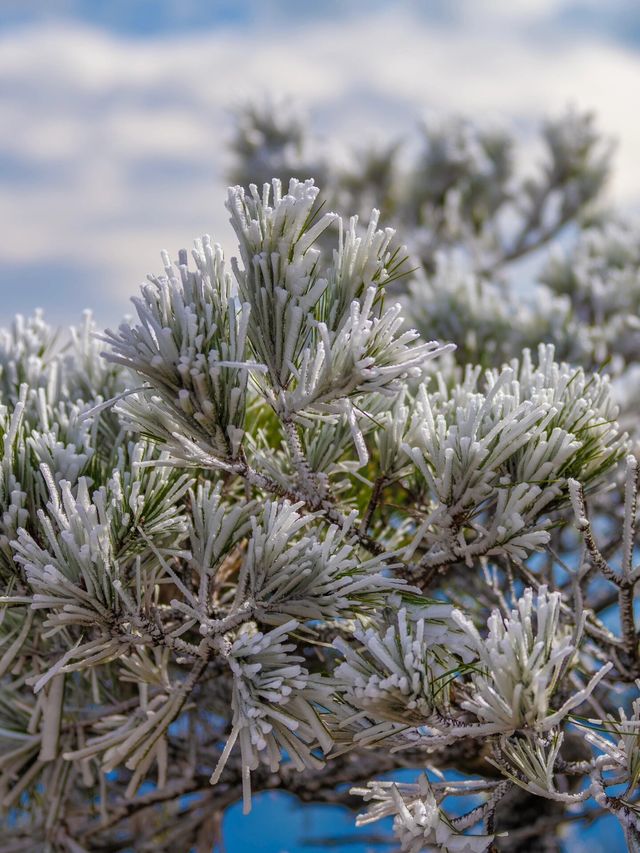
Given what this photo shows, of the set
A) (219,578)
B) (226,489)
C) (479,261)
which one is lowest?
Answer: (219,578)

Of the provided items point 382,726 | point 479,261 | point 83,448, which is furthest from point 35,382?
point 479,261

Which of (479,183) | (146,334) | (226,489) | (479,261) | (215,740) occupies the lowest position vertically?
(215,740)

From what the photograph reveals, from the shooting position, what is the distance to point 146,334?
31.0 inches

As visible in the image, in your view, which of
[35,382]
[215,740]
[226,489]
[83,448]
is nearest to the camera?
[83,448]

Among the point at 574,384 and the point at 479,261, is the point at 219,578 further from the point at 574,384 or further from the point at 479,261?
the point at 479,261

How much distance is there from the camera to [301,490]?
3.01ft

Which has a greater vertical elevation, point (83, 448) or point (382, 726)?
point (83, 448)

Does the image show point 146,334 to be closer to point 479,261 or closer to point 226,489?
point 226,489

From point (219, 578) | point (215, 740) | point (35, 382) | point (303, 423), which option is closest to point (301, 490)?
point (303, 423)

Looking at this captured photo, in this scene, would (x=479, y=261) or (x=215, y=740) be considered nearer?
(x=215, y=740)

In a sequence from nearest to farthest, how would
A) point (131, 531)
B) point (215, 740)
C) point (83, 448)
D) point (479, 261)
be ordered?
point (131, 531)
point (83, 448)
point (215, 740)
point (479, 261)

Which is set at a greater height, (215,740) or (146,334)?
(146,334)

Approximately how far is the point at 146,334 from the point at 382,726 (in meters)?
0.38

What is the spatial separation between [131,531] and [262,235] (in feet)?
0.98
